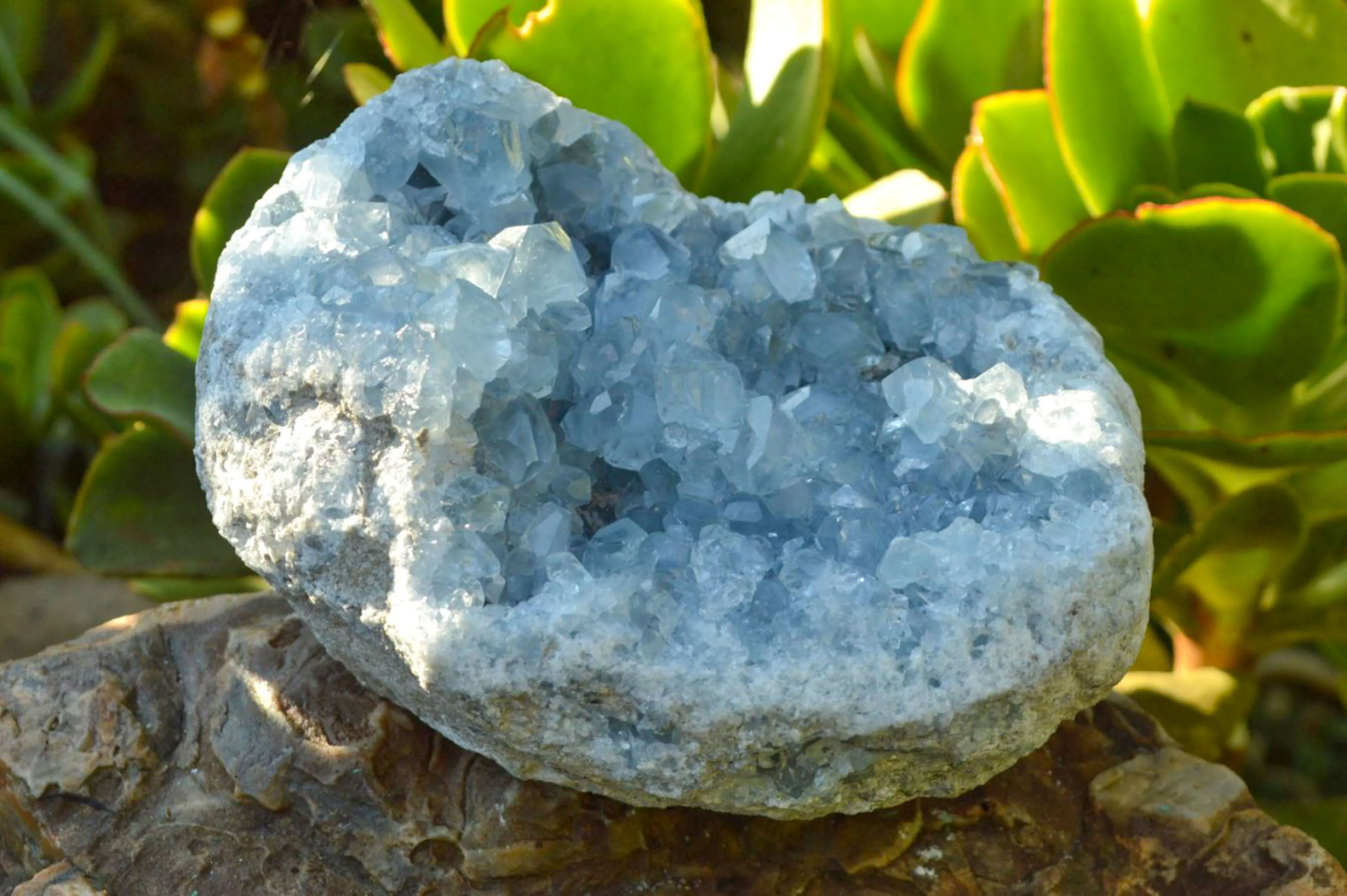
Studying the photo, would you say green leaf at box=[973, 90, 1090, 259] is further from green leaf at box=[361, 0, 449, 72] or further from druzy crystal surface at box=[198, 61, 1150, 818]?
green leaf at box=[361, 0, 449, 72]

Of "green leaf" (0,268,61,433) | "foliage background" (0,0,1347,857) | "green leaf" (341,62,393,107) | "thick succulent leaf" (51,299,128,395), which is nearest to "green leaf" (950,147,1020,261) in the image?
"foliage background" (0,0,1347,857)

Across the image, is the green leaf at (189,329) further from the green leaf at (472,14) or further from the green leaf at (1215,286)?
the green leaf at (1215,286)

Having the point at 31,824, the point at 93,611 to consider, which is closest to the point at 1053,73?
the point at 31,824

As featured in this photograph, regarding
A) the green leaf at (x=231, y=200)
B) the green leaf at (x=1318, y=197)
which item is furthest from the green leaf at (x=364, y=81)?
the green leaf at (x=1318, y=197)

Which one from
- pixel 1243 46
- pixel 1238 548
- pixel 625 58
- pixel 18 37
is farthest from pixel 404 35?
pixel 18 37

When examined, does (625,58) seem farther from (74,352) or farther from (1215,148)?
(74,352)

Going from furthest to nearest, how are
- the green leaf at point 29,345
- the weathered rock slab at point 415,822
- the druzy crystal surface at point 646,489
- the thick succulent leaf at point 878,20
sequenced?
the green leaf at point 29,345 < the thick succulent leaf at point 878,20 < the weathered rock slab at point 415,822 < the druzy crystal surface at point 646,489
